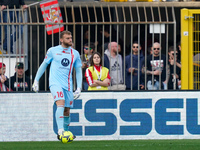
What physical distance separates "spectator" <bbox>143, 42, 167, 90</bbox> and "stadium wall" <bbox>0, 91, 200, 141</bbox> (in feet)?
0.92

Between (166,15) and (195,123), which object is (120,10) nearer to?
(166,15)

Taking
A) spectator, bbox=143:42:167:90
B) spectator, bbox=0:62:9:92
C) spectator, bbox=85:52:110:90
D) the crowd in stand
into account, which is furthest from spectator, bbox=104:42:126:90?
spectator, bbox=0:62:9:92

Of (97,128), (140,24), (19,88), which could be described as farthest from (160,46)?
(19,88)

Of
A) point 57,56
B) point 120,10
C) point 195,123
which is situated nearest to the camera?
point 57,56

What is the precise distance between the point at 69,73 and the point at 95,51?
132 centimetres

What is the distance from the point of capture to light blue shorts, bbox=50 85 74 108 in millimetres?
8578

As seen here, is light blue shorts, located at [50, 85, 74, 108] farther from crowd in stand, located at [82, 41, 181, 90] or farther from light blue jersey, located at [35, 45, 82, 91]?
crowd in stand, located at [82, 41, 181, 90]

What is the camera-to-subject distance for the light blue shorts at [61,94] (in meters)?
8.58

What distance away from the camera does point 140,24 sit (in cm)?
985

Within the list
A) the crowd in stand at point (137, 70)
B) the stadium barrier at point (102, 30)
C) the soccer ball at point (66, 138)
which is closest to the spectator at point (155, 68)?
the crowd in stand at point (137, 70)

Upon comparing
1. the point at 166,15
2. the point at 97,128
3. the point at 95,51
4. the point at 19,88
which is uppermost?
the point at 166,15

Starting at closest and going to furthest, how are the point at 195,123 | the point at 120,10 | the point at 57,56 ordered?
the point at 57,56 → the point at 195,123 → the point at 120,10

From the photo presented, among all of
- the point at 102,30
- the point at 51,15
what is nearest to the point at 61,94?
the point at 102,30

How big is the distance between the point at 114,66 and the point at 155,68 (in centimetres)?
78
